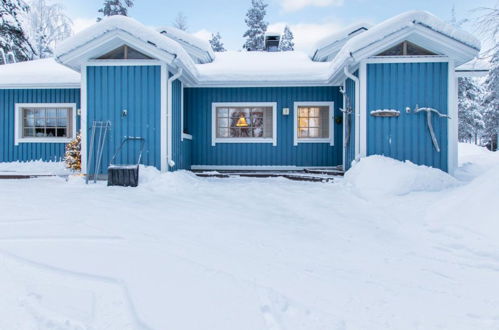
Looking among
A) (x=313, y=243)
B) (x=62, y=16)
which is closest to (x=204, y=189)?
(x=313, y=243)

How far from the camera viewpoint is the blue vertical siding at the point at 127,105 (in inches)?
260

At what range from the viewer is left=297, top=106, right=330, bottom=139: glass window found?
8604 mm

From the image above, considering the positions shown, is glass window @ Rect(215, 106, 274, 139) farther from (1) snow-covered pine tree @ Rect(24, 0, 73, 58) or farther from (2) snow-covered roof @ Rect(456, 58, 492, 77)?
(1) snow-covered pine tree @ Rect(24, 0, 73, 58)

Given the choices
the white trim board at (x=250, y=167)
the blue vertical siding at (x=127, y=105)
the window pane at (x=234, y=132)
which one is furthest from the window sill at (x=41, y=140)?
the window pane at (x=234, y=132)

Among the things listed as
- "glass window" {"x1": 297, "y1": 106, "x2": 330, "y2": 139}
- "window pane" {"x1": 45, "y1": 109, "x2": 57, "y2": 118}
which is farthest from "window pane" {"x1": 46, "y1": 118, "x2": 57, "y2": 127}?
"glass window" {"x1": 297, "y1": 106, "x2": 330, "y2": 139}

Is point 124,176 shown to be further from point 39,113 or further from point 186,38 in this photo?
point 186,38

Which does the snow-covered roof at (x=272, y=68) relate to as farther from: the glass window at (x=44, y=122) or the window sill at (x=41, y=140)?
the window sill at (x=41, y=140)

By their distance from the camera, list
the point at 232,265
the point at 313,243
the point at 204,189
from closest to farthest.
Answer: the point at 232,265
the point at 313,243
the point at 204,189

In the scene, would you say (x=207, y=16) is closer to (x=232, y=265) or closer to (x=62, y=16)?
(x=62, y=16)

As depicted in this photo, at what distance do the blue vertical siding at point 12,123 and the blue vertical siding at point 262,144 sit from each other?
10.1ft

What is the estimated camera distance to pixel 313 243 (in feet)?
9.90

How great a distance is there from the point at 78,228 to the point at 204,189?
8.88 ft

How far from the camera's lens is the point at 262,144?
341 inches

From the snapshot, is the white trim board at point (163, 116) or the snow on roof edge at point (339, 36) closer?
the white trim board at point (163, 116)
